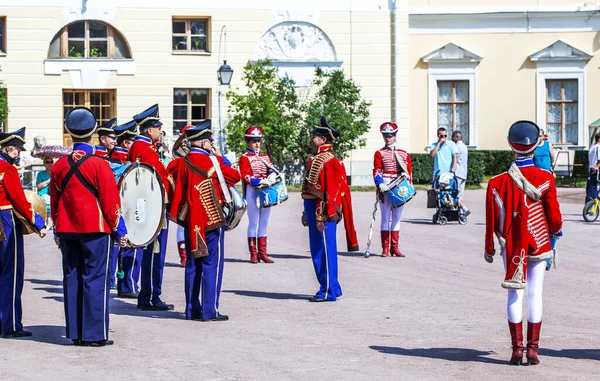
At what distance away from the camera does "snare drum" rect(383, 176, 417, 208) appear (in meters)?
17.2

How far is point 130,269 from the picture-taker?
1339 cm

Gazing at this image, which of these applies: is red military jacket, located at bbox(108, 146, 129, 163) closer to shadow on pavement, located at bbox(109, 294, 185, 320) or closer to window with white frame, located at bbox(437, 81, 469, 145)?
shadow on pavement, located at bbox(109, 294, 185, 320)

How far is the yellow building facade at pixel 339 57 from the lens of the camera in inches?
1373

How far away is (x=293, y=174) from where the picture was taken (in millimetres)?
34969

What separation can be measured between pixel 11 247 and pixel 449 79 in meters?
29.0

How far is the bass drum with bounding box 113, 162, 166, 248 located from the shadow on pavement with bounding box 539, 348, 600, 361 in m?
3.68

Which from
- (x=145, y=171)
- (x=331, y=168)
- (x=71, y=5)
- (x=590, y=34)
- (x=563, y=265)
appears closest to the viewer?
(x=145, y=171)

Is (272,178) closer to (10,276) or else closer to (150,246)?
(150,246)

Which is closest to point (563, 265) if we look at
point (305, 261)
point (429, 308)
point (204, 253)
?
point (305, 261)

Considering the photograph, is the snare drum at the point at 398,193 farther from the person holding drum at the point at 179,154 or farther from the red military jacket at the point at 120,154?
the red military jacket at the point at 120,154

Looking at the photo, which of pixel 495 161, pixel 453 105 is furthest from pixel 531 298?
pixel 453 105

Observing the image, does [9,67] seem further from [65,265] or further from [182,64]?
[65,265]

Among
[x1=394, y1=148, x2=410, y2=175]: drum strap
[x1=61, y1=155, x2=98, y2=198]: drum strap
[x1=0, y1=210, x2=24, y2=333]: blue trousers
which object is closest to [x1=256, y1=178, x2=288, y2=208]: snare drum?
[x1=394, y1=148, x2=410, y2=175]: drum strap

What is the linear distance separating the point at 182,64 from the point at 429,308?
24237mm
